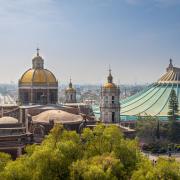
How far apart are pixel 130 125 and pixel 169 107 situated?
15.2ft

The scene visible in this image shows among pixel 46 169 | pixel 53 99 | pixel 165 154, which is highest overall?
pixel 53 99

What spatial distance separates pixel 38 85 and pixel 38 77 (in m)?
0.69

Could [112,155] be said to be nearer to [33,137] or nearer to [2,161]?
[2,161]

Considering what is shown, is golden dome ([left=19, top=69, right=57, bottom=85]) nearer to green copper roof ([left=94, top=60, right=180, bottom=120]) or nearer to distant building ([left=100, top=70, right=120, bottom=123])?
distant building ([left=100, top=70, right=120, bottom=123])

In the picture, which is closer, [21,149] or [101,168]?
[101,168]

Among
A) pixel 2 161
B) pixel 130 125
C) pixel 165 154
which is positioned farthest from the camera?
pixel 130 125

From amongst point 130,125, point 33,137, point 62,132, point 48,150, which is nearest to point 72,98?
point 130,125

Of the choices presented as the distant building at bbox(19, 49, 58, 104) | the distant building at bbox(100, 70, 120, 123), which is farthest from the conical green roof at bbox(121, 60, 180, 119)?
the distant building at bbox(19, 49, 58, 104)

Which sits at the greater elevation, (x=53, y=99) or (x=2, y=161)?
(x=53, y=99)

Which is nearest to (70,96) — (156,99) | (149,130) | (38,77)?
(149,130)

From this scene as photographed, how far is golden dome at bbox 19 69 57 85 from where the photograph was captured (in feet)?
116

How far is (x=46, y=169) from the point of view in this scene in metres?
15.5

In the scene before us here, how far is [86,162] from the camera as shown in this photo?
1573 centimetres

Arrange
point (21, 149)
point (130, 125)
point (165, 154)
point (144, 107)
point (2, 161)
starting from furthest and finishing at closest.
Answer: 1. point (144, 107)
2. point (130, 125)
3. point (165, 154)
4. point (21, 149)
5. point (2, 161)
